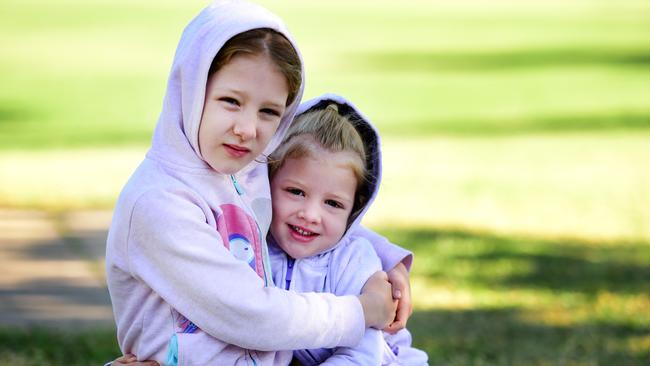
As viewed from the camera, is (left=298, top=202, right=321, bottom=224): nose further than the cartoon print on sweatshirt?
Yes

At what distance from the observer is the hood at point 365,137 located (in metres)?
3.53

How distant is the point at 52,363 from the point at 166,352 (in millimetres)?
2488

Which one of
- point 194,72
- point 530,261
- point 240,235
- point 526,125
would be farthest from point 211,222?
point 526,125

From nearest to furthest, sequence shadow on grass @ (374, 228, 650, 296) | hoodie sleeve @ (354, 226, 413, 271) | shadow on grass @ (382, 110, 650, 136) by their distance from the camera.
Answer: hoodie sleeve @ (354, 226, 413, 271), shadow on grass @ (374, 228, 650, 296), shadow on grass @ (382, 110, 650, 136)

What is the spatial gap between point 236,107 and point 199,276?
44cm

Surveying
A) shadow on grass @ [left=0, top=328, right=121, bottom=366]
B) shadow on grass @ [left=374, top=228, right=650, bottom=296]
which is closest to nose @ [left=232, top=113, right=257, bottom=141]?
shadow on grass @ [left=0, top=328, right=121, bottom=366]

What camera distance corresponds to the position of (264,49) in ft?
9.80

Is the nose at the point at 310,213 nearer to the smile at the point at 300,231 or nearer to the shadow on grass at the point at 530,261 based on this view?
the smile at the point at 300,231

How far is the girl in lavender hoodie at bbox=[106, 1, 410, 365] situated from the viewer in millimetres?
2910

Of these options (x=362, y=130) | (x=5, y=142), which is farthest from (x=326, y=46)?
(x=362, y=130)

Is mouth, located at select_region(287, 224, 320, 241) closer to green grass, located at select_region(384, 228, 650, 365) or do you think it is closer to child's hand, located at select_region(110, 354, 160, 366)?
child's hand, located at select_region(110, 354, 160, 366)

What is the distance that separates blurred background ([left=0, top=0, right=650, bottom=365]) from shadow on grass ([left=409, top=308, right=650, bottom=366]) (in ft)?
0.05

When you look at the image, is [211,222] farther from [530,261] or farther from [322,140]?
[530,261]

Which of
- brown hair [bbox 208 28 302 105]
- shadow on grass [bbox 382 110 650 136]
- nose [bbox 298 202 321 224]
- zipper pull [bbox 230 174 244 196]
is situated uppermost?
shadow on grass [bbox 382 110 650 136]
